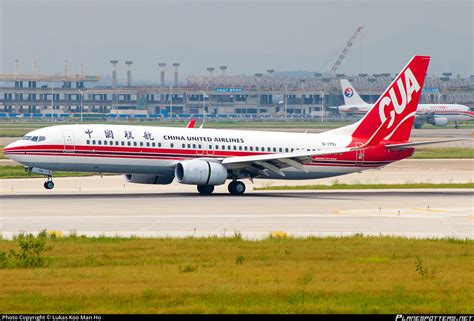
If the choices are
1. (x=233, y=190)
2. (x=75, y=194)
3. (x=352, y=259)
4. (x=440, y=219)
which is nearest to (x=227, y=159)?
(x=233, y=190)

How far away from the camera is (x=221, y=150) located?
197 feet

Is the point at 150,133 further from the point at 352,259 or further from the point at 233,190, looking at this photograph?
the point at 352,259

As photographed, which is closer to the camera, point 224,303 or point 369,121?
point 224,303

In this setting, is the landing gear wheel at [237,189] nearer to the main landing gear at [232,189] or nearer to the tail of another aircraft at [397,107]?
the main landing gear at [232,189]

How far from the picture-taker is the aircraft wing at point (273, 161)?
58469 millimetres

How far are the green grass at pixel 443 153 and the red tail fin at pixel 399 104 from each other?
34580 mm

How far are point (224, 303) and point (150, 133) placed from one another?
36243 mm

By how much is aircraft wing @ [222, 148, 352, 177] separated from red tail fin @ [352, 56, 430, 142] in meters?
4.11

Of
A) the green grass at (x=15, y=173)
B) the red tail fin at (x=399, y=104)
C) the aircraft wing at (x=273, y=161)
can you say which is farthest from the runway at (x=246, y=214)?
the green grass at (x=15, y=173)

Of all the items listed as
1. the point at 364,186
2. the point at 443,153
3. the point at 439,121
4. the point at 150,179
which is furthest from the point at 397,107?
the point at 439,121

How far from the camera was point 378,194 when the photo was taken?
59.8 metres

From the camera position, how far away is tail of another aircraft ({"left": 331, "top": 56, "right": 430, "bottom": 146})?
63.2 meters

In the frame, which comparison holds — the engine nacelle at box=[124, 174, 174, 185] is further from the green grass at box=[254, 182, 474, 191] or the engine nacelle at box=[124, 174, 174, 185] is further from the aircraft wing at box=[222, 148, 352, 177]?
the green grass at box=[254, 182, 474, 191]

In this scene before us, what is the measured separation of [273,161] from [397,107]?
9148 millimetres
